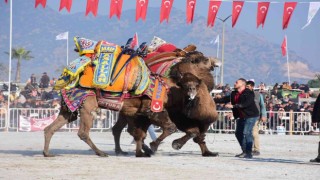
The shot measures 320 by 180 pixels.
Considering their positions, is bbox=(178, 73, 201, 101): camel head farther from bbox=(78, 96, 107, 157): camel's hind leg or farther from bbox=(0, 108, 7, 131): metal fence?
bbox=(0, 108, 7, 131): metal fence

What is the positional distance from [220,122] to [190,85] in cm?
1619

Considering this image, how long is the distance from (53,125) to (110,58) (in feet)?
5.96

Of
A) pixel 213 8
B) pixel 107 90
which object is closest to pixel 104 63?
pixel 107 90

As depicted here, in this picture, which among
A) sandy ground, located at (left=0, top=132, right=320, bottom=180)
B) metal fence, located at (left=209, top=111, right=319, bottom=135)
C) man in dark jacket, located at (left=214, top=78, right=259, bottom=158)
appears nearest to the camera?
sandy ground, located at (left=0, top=132, right=320, bottom=180)

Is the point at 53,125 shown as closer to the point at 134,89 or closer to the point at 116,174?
the point at 134,89

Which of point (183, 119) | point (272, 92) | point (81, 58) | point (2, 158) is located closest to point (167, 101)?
point (183, 119)

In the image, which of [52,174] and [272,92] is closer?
[52,174]

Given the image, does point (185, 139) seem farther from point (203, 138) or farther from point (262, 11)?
point (262, 11)

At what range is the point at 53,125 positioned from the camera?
61.2ft

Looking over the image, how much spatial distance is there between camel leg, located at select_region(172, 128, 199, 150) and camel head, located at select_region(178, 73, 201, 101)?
2.74 feet

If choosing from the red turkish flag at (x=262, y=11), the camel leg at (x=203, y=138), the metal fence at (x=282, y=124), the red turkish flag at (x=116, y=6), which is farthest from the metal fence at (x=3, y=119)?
the camel leg at (x=203, y=138)

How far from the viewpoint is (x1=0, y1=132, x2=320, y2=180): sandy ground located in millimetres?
14734

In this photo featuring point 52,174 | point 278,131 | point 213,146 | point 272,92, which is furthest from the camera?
point 272,92

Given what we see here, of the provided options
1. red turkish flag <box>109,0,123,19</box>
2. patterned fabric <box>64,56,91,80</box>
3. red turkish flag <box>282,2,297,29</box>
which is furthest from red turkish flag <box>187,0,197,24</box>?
patterned fabric <box>64,56,91,80</box>
